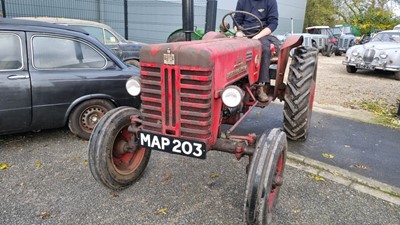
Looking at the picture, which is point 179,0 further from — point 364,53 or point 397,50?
point 397,50

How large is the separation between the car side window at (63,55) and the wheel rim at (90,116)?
58cm

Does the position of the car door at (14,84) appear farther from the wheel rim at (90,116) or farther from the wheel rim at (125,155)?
the wheel rim at (125,155)

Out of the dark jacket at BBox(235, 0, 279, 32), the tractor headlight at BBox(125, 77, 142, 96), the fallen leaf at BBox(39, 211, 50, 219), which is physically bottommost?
the fallen leaf at BBox(39, 211, 50, 219)

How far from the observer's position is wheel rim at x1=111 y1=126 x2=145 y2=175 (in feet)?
10.6

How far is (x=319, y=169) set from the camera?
152 inches

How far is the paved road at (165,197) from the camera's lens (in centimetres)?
286

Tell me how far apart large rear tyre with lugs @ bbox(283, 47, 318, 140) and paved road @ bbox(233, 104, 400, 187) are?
0.30 meters

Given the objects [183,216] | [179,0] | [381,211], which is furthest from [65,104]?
[179,0]

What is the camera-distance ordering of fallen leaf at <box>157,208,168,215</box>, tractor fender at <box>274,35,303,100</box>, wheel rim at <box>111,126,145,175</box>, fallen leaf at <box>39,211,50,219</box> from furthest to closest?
tractor fender at <box>274,35,303,100</box>
wheel rim at <box>111,126,145,175</box>
fallen leaf at <box>157,208,168,215</box>
fallen leaf at <box>39,211,50,219</box>

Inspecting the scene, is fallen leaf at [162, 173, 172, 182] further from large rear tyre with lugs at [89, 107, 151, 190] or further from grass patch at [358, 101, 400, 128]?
grass patch at [358, 101, 400, 128]

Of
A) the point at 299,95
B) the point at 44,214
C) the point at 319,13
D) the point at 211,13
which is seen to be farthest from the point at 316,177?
the point at 319,13

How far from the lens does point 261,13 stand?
4387 millimetres

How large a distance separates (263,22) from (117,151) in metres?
2.61

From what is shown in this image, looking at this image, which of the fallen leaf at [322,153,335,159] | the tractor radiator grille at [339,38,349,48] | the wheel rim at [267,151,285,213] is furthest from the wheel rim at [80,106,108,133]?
the tractor radiator grille at [339,38,349,48]
